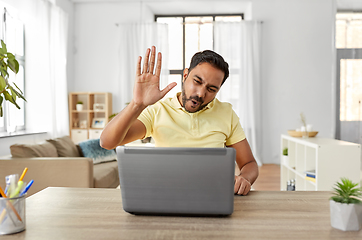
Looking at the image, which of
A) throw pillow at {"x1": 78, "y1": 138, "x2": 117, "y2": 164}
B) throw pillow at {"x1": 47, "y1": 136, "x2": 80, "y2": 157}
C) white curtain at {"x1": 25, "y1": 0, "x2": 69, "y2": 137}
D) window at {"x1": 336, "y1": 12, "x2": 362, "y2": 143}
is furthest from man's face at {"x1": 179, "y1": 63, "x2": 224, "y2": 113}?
white curtain at {"x1": 25, "y1": 0, "x2": 69, "y2": 137}

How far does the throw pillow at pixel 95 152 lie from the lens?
4029 mm

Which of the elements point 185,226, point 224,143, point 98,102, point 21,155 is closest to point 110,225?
point 185,226

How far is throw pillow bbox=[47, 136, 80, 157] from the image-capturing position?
364 centimetres

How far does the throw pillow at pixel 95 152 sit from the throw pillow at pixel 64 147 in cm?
12

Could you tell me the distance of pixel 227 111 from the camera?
1603 mm

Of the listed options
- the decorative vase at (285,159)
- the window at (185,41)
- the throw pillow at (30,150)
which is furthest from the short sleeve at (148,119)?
the window at (185,41)

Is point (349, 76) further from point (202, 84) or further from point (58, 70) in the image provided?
point (58, 70)

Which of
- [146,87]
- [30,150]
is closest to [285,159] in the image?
[30,150]

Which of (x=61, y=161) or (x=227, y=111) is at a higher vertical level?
(x=227, y=111)

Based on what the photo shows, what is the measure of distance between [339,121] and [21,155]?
4.35 meters

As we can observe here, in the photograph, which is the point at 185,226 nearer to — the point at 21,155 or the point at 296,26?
the point at 21,155

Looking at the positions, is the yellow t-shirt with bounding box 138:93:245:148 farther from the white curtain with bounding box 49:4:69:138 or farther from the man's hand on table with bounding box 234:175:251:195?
the white curtain with bounding box 49:4:69:138

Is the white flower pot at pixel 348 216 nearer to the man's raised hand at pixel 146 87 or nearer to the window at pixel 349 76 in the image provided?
the man's raised hand at pixel 146 87

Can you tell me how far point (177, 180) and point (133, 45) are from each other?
5934mm
